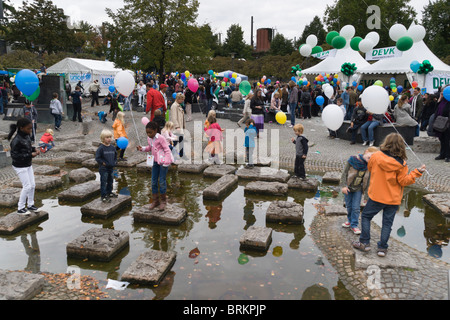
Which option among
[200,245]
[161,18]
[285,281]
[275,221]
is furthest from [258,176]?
[161,18]

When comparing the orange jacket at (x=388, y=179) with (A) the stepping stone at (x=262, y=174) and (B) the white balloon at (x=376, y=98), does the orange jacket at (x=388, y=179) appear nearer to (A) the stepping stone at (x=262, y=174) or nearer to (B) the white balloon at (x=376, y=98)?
(B) the white balloon at (x=376, y=98)

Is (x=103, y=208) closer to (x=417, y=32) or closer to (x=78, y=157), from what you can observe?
(x=78, y=157)

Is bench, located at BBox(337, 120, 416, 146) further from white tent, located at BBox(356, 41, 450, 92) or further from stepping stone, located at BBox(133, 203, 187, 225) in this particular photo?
white tent, located at BBox(356, 41, 450, 92)

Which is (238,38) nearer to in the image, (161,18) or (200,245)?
(161,18)

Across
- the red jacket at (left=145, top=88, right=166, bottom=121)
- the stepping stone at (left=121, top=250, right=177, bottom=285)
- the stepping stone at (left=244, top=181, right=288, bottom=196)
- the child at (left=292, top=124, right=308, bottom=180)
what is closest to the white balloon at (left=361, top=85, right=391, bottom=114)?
the child at (left=292, top=124, right=308, bottom=180)

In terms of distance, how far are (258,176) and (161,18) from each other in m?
16.0

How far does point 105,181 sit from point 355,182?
4.52 m

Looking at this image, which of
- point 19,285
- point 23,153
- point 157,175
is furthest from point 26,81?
point 19,285

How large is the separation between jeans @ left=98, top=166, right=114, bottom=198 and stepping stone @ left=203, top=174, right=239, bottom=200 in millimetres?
1937

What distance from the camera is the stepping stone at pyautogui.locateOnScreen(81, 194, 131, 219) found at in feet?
20.1

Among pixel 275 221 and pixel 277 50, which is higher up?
pixel 277 50

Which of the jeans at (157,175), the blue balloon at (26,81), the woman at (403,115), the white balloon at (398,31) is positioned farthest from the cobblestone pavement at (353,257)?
the white balloon at (398,31)

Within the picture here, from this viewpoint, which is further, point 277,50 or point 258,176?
point 277,50
